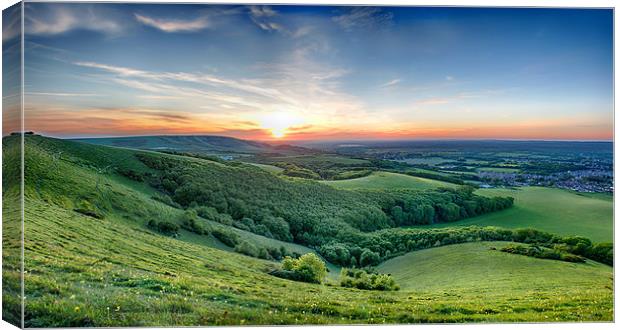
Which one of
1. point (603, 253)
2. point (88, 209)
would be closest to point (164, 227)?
point (88, 209)

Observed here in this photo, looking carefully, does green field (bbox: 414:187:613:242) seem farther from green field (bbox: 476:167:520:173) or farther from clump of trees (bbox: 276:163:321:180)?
clump of trees (bbox: 276:163:321:180)

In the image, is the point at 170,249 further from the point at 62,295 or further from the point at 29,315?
the point at 29,315

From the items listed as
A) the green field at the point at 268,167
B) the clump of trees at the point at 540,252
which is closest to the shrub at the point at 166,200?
the green field at the point at 268,167

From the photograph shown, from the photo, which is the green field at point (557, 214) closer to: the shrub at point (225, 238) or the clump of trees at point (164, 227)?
the shrub at point (225, 238)

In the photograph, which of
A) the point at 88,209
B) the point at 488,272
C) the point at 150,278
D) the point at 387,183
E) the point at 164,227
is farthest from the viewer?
the point at 387,183

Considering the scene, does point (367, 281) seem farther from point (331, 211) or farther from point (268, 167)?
point (268, 167)

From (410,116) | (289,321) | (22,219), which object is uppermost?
(410,116)

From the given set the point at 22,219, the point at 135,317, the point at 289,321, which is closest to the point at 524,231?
the point at 289,321
